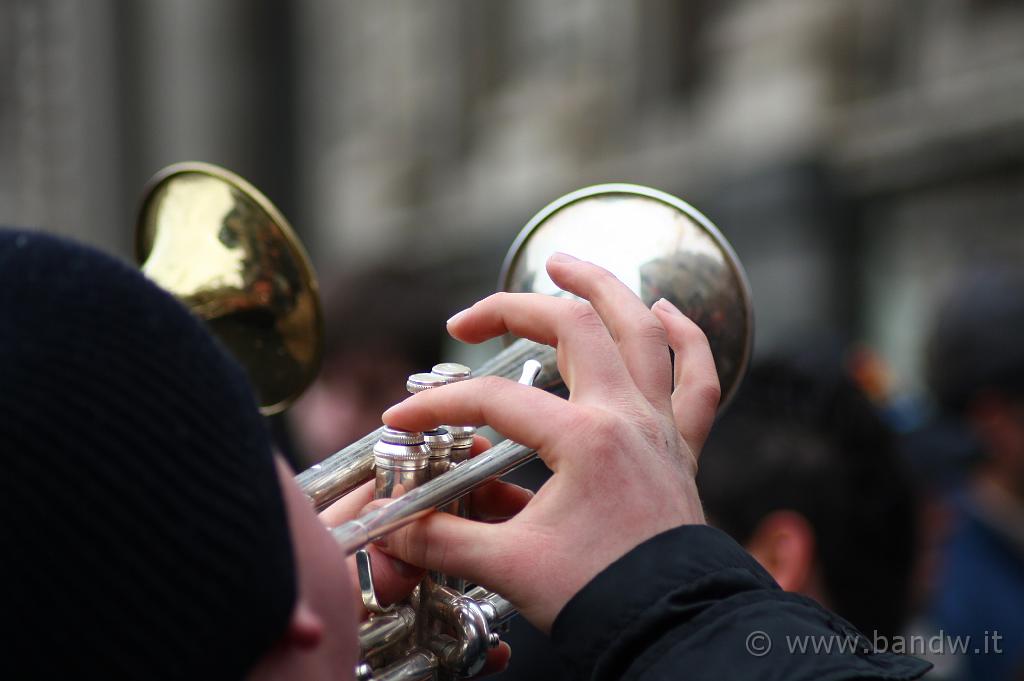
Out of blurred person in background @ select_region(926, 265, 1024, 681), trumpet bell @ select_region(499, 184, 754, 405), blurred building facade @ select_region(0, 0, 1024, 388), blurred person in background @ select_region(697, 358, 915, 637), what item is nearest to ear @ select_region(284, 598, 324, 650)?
trumpet bell @ select_region(499, 184, 754, 405)

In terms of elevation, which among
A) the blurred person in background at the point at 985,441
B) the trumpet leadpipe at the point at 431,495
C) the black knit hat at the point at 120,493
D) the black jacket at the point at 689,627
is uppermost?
the black knit hat at the point at 120,493

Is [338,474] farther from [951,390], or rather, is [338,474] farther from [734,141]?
[734,141]

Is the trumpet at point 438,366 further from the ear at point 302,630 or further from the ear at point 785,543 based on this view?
the ear at point 785,543

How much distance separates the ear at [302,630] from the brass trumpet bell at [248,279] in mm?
853

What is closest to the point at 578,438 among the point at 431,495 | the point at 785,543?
the point at 431,495

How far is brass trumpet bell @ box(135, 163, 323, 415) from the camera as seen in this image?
1776 mm

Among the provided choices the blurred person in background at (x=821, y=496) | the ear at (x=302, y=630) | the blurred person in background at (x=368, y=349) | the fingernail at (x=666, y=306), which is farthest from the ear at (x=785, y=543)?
the ear at (x=302, y=630)

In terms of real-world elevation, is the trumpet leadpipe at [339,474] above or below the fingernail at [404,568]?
above

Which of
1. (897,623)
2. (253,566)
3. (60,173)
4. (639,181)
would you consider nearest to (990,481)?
(897,623)

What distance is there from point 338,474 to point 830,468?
1.26 metres

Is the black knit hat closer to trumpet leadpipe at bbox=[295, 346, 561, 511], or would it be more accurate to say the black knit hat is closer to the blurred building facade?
trumpet leadpipe at bbox=[295, 346, 561, 511]

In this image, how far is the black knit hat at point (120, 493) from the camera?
82 centimetres

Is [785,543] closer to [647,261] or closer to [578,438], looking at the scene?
[647,261]

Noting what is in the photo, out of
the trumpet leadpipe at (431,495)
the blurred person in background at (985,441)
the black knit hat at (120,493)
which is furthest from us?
the blurred person in background at (985,441)
